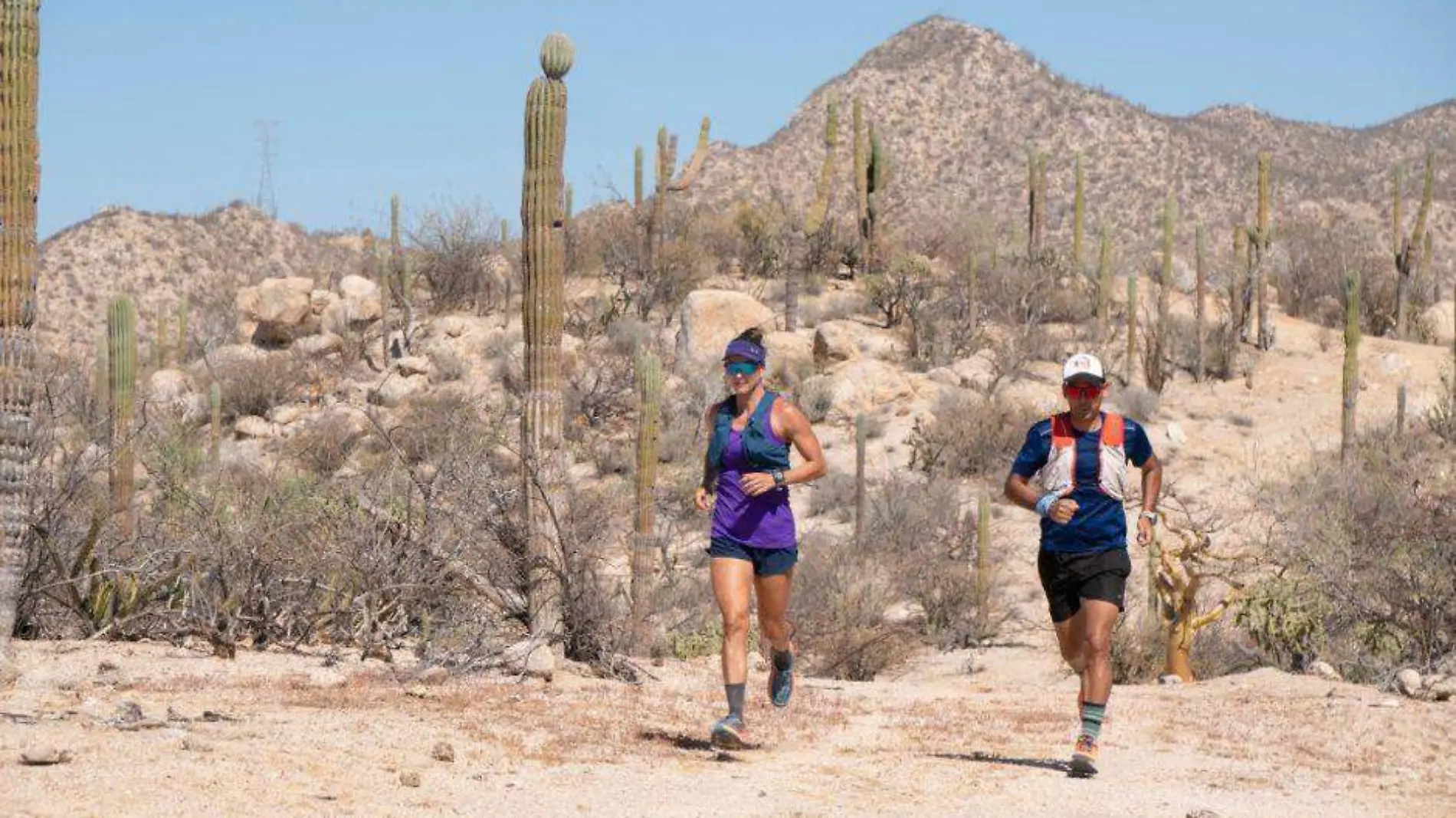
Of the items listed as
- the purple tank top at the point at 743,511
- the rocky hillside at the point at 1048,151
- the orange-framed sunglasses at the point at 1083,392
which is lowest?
the purple tank top at the point at 743,511

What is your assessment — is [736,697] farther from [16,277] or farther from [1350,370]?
[1350,370]

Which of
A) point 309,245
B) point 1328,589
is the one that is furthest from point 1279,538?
point 309,245

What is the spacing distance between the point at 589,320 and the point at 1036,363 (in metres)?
7.85

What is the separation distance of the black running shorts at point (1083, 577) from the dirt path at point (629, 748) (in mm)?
740

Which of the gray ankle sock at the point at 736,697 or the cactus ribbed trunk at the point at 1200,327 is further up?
the cactus ribbed trunk at the point at 1200,327

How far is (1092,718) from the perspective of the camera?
782 centimetres

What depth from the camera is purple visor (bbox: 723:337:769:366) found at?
7.96 metres

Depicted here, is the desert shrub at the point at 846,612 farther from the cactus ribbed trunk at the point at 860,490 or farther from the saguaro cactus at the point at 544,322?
the saguaro cactus at the point at 544,322

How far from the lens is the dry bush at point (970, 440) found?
25406mm

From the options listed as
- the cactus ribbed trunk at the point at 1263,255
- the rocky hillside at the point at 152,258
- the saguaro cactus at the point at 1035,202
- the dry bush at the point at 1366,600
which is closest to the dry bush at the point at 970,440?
the cactus ribbed trunk at the point at 1263,255

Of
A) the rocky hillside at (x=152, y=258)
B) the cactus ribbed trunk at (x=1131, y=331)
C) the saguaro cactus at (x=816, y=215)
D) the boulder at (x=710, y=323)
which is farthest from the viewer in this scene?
the rocky hillside at (x=152, y=258)

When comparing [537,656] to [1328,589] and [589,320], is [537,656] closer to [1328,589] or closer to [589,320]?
[1328,589]

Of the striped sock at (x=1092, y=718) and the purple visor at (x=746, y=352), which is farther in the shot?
the purple visor at (x=746, y=352)

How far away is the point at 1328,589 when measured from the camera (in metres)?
13.0
